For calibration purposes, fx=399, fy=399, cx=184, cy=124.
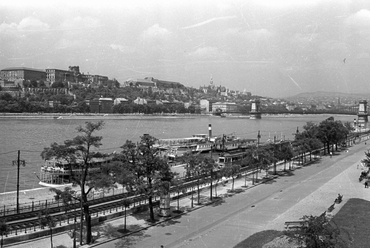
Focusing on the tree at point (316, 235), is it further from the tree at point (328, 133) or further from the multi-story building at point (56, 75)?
the multi-story building at point (56, 75)

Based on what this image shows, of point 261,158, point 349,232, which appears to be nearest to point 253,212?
point 349,232

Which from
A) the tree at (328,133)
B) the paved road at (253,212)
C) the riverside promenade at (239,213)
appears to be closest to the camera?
the riverside promenade at (239,213)

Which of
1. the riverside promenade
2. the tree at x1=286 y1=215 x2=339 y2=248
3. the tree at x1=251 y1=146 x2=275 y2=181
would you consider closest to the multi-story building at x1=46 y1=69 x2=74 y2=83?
the tree at x1=251 y1=146 x2=275 y2=181

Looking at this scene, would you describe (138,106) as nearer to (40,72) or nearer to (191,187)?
(40,72)

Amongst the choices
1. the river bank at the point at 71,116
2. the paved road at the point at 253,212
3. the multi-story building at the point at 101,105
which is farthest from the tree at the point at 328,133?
the multi-story building at the point at 101,105

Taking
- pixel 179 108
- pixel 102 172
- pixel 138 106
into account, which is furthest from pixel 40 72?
pixel 102 172
